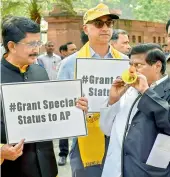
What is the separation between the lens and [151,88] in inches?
103

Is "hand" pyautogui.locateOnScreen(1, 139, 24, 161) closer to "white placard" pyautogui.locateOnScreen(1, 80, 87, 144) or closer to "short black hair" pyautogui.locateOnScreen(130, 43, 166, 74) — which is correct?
"white placard" pyautogui.locateOnScreen(1, 80, 87, 144)

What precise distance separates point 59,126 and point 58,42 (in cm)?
947

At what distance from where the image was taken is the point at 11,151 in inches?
94.3

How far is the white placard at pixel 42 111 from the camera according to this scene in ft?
8.29

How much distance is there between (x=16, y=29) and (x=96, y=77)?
833 millimetres

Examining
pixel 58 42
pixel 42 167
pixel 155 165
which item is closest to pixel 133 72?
pixel 155 165

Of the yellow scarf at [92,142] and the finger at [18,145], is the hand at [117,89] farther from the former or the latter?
the finger at [18,145]

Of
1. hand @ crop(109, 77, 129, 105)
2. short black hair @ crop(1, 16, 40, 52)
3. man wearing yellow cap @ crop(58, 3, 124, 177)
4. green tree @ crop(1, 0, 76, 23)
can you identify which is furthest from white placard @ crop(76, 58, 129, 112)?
green tree @ crop(1, 0, 76, 23)

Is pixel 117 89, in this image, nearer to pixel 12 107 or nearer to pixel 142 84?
pixel 142 84

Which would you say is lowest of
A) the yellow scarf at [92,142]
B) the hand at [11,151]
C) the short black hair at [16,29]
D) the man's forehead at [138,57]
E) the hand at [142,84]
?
the yellow scarf at [92,142]

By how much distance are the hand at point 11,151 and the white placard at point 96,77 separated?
0.89 meters

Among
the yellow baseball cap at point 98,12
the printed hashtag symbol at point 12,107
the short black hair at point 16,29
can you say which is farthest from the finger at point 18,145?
the yellow baseball cap at point 98,12

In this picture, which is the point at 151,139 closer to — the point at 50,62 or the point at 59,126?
the point at 59,126

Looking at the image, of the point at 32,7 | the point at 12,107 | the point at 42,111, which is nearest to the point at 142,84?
the point at 42,111
